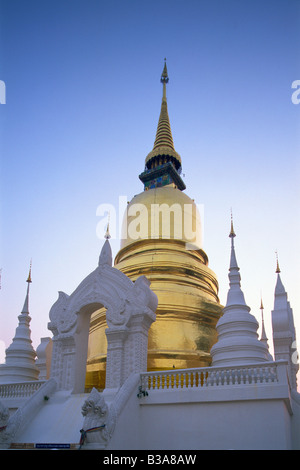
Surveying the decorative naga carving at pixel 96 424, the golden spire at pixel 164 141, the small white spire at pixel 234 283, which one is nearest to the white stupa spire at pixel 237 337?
the small white spire at pixel 234 283

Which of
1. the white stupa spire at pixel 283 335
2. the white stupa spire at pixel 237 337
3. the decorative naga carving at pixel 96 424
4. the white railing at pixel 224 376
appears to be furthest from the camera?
the white stupa spire at pixel 283 335

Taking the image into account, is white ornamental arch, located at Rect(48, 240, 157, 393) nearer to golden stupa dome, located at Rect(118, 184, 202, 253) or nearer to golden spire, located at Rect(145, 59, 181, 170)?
golden stupa dome, located at Rect(118, 184, 202, 253)

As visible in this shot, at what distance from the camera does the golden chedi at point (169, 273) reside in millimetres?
14016

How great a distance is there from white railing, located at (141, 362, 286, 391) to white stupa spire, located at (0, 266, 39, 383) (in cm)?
580

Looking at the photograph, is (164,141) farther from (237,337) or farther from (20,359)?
(237,337)

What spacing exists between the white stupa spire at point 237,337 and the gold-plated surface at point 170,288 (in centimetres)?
238

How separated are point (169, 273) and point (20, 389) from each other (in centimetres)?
692

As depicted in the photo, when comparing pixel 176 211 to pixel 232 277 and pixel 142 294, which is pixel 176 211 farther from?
pixel 142 294

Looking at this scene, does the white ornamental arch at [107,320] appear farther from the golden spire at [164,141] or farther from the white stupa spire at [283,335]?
the golden spire at [164,141]

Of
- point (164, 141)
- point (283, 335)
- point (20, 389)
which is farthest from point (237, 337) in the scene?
point (164, 141)

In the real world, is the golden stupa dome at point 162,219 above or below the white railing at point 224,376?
above

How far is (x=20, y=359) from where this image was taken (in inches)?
588

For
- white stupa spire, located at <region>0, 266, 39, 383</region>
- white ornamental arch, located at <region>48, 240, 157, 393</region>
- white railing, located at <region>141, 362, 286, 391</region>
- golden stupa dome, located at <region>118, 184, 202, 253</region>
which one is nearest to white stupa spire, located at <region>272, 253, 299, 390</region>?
white railing, located at <region>141, 362, 286, 391</region>
